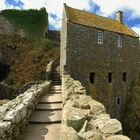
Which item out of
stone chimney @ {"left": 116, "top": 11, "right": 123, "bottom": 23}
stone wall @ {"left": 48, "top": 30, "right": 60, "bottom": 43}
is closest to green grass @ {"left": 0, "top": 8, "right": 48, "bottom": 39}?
stone wall @ {"left": 48, "top": 30, "right": 60, "bottom": 43}

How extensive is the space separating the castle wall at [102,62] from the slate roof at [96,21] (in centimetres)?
61

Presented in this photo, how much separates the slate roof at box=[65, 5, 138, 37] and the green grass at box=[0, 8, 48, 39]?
1165 centimetres

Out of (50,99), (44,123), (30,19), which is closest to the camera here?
(44,123)

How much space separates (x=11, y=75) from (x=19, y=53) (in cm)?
427

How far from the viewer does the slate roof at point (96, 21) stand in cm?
2770

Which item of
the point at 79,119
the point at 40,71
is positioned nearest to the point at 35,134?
the point at 79,119

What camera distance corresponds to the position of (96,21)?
97.9 feet

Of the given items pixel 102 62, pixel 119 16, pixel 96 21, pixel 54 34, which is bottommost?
pixel 102 62

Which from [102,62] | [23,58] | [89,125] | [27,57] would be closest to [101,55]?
[102,62]

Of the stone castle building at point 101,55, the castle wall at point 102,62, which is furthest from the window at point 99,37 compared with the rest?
the castle wall at point 102,62

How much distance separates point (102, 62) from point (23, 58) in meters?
9.54

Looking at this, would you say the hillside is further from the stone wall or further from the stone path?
the stone path

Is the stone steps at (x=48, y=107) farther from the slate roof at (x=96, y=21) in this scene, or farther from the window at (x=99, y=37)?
the window at (x=99, y=37)

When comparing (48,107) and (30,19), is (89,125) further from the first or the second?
(30,19)
